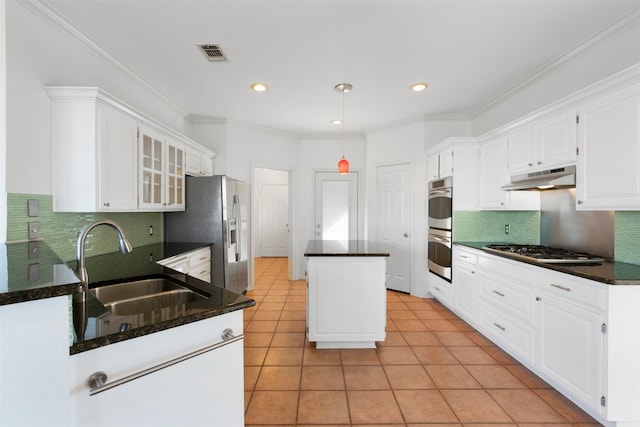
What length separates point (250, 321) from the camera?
3.39m

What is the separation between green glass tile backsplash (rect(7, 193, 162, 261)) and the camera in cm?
179

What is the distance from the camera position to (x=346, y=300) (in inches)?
108

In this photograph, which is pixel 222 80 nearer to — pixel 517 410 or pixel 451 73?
pixel 451 73

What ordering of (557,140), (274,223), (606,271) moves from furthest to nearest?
(274,223) < (557,140) < (606,271)

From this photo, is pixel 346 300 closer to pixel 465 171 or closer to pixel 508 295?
pixel 508 295

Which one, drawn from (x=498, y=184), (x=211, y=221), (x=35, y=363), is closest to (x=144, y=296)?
(x=35, y=363)

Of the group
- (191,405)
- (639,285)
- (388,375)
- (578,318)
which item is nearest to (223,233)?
(388,375)

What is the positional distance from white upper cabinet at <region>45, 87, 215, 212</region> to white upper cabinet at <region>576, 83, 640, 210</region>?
3446 millimetres

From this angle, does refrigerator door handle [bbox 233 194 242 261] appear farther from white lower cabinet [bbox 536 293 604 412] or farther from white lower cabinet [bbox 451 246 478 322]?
white lower cabinet [bbox 536 293 604 412]

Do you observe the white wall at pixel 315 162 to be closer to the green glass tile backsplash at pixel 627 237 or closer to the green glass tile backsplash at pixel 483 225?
the green glass tile backsplash at pixel 483 225

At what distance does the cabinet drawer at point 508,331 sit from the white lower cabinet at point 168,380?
2224 mm

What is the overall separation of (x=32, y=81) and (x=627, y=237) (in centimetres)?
430

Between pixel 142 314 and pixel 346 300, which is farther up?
pixel 142 314

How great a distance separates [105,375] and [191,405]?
340 mm
